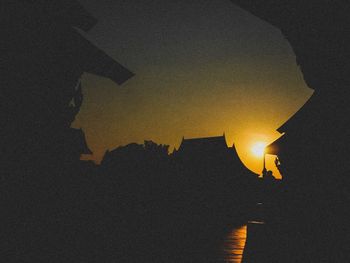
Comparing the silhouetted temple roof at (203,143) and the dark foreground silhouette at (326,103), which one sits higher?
the silhouetted temple roof at (203,143)

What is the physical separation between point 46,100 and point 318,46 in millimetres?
3246

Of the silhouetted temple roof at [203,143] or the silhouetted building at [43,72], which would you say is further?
the silhouetted temple roof at [203,143]

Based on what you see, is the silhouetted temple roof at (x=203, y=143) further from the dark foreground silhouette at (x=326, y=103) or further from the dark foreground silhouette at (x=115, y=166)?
the dark foreground silhouette at (x=326, y=103)

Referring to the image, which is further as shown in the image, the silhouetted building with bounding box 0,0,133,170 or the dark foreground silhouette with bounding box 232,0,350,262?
the silhouetted building with bounding box 0,0,133,170

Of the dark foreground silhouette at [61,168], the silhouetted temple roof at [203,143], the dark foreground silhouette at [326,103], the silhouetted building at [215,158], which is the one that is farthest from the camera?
the silhouetted temple roof at [203,143]

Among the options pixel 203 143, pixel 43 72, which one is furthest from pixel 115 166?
pixel 203 143

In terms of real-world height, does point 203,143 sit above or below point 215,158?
above

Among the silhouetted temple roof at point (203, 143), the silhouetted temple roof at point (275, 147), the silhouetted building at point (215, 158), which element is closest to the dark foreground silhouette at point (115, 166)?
the silhouetted temple roof at point (275, 147)

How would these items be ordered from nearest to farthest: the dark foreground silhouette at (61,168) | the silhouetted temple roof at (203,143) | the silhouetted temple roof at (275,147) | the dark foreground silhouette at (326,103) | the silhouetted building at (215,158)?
the dark foreground silhouette at (326,103) < the dark foreground silhouette at (61,168) < the silhouetted temple roof at (275,147) < the silhouetted building at (215,158) < the silhouetted temple roof at (203,143)

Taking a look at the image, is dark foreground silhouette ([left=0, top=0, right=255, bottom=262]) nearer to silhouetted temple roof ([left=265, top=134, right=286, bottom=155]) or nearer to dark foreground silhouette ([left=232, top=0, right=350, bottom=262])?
dark foreground silhouette ([left=232, top=0, right=350, bottom=262])

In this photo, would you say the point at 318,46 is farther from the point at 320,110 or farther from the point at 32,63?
the point at 32,63

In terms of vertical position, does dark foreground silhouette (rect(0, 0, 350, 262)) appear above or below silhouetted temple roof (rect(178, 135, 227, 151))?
below

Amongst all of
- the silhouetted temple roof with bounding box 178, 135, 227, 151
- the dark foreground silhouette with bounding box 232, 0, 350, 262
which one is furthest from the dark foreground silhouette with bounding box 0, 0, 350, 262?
the silhouetted temple roof with bounding box 178, 135, 227, 151

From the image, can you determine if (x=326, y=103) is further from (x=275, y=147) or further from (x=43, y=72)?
(x=275, y=147)
